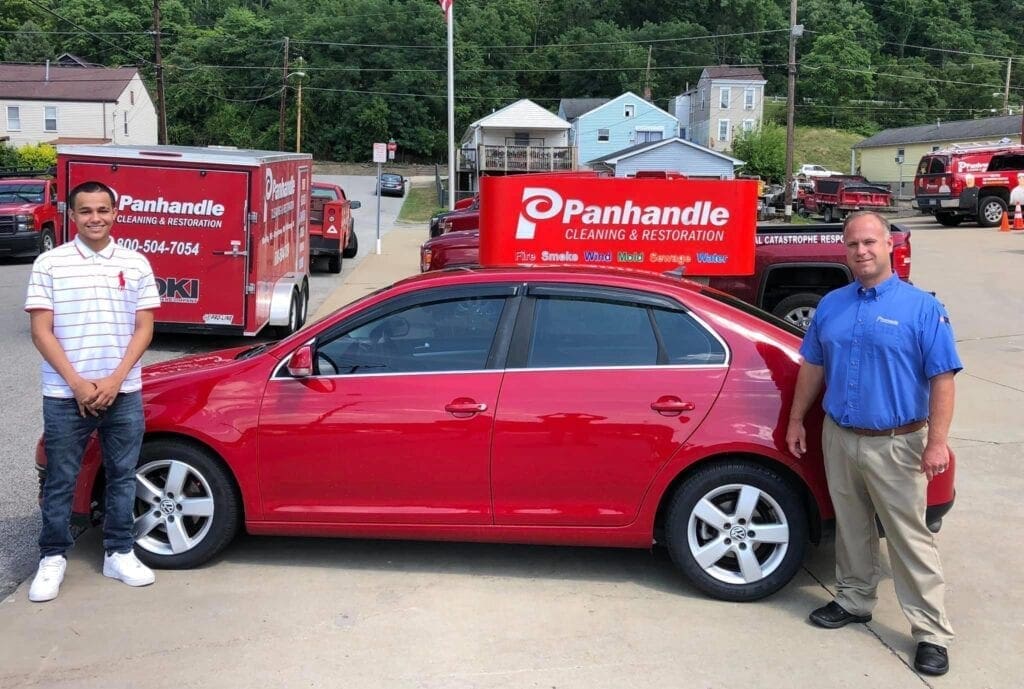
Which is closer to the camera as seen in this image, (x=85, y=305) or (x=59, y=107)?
(x=85, y=305)

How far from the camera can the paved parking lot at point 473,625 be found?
3.83 m

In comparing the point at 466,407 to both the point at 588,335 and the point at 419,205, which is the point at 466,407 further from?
the point at 419,205

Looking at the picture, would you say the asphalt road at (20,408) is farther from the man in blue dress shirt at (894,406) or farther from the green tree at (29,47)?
the green tree at (29,47)

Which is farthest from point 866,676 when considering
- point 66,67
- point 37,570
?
point 66,67

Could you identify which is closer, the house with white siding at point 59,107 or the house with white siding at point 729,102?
the house with white siding at point 59,107

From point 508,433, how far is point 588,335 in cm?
63

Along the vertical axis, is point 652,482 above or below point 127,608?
above

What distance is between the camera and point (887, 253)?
13.1 feet

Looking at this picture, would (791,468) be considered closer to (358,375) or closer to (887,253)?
(887,253)

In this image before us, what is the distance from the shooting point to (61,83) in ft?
206

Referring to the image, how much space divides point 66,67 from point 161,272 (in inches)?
2528

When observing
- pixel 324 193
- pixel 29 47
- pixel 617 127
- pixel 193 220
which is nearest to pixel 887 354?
pixel 193 220

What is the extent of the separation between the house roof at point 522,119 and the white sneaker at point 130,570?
224 feet

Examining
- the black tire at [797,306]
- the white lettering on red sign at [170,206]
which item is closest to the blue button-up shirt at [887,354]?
the black tire at [797,306]
